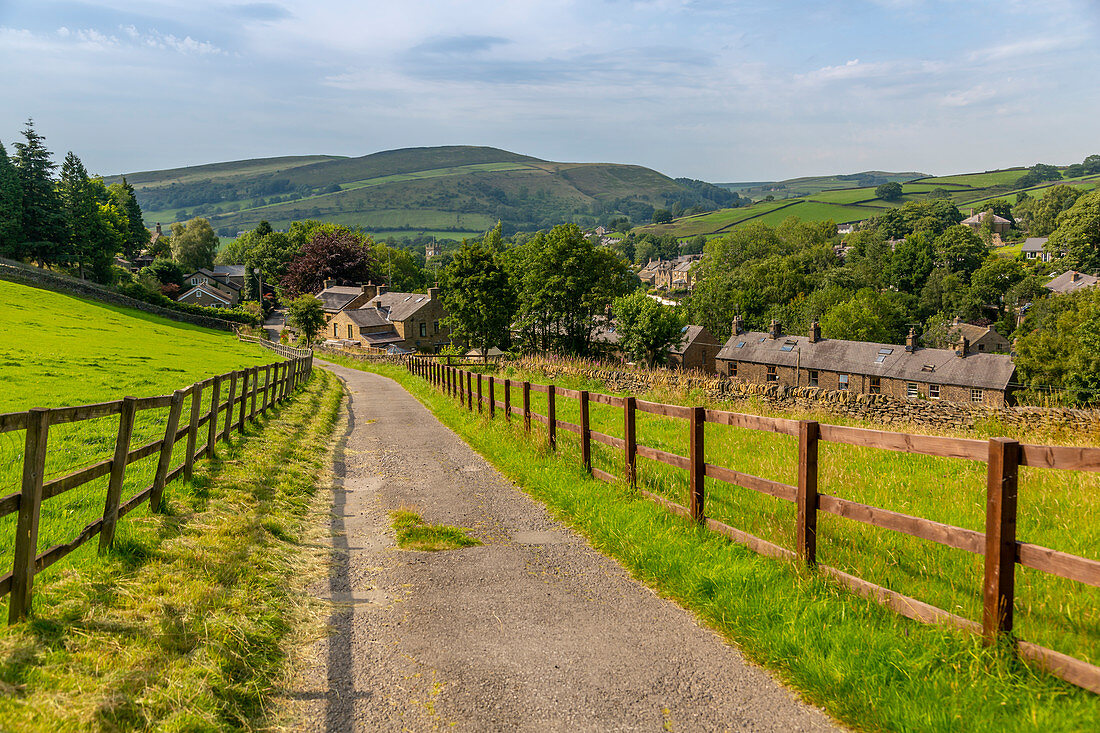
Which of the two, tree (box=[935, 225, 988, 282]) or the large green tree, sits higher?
tree (box=[935, 225, 988, 282])

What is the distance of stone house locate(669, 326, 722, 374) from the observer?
81938 millimetres

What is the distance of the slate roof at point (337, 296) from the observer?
298ft

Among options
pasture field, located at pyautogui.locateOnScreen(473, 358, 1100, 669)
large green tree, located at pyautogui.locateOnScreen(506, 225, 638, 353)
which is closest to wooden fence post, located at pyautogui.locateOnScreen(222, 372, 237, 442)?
pasture field, located at pyautogui.locateOnScreen(473, 358, 1100, 669)

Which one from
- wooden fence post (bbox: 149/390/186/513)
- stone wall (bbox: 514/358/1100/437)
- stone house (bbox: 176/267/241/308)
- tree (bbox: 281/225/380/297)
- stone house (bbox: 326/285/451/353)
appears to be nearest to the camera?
wooden fence post (bbox: 149/390/186/513)

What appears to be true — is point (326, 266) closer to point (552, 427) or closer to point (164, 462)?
point (552, 427)

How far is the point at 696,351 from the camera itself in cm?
8538

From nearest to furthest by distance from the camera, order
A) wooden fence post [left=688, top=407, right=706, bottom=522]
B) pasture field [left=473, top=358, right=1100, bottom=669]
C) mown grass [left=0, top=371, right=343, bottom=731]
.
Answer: mown grass [left=0, top=371, right=343, bottom=731], pasture field [left=473, top=358, right=1100, bottom=669], wooden fence post [left=688, top=407, right=706, bottom=522]

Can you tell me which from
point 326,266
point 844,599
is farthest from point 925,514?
point 326,266

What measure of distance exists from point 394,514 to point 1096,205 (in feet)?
454

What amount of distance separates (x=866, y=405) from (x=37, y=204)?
7425 cm

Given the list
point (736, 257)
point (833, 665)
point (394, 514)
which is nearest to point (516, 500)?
point (394, 514)

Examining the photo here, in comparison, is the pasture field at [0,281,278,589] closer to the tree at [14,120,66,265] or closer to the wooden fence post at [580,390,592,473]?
the wooden fence post at [580,390,592,473]

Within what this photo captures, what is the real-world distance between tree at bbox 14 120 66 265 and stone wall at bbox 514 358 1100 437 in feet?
208

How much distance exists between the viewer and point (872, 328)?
96062 mm
